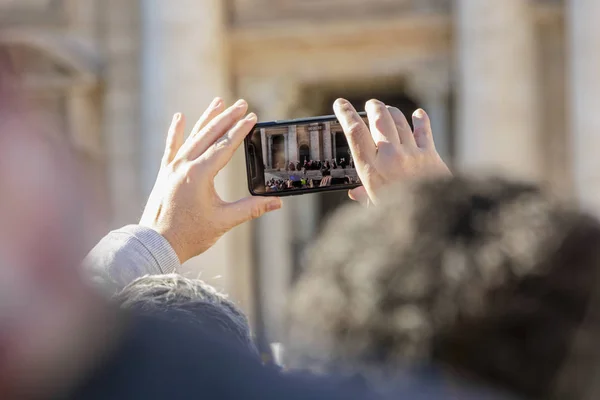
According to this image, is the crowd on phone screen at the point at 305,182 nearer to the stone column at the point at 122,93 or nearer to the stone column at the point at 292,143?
the stone column at the point at 292,143

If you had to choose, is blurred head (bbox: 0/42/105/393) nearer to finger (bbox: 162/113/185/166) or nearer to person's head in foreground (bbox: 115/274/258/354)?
person's head in foreground (bbox: 115/274/258/354)

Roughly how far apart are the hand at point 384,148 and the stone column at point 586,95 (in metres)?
5.04

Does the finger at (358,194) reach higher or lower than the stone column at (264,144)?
lower

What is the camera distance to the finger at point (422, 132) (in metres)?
1.70

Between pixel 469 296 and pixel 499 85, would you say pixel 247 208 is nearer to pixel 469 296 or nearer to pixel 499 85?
pixel 469 296

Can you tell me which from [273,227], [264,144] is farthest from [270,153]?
[273,227]

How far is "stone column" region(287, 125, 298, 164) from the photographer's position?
1.99 meters

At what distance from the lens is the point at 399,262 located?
861 millimetres

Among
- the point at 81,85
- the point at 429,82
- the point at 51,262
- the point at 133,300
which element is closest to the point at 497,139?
the point at 429,82

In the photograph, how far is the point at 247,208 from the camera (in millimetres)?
1849

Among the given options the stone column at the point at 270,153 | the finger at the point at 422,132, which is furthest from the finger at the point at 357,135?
the stone column at the point at 270,153

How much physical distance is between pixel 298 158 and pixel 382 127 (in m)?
0.42

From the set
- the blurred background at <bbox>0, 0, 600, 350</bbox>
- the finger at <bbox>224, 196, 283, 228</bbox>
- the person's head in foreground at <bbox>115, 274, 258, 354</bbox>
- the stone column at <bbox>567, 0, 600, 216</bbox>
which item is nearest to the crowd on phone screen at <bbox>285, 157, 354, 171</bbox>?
the finger at <bbox>224, 196, 283, 228</bbox>

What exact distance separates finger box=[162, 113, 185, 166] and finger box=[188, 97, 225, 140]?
0.22 feet
